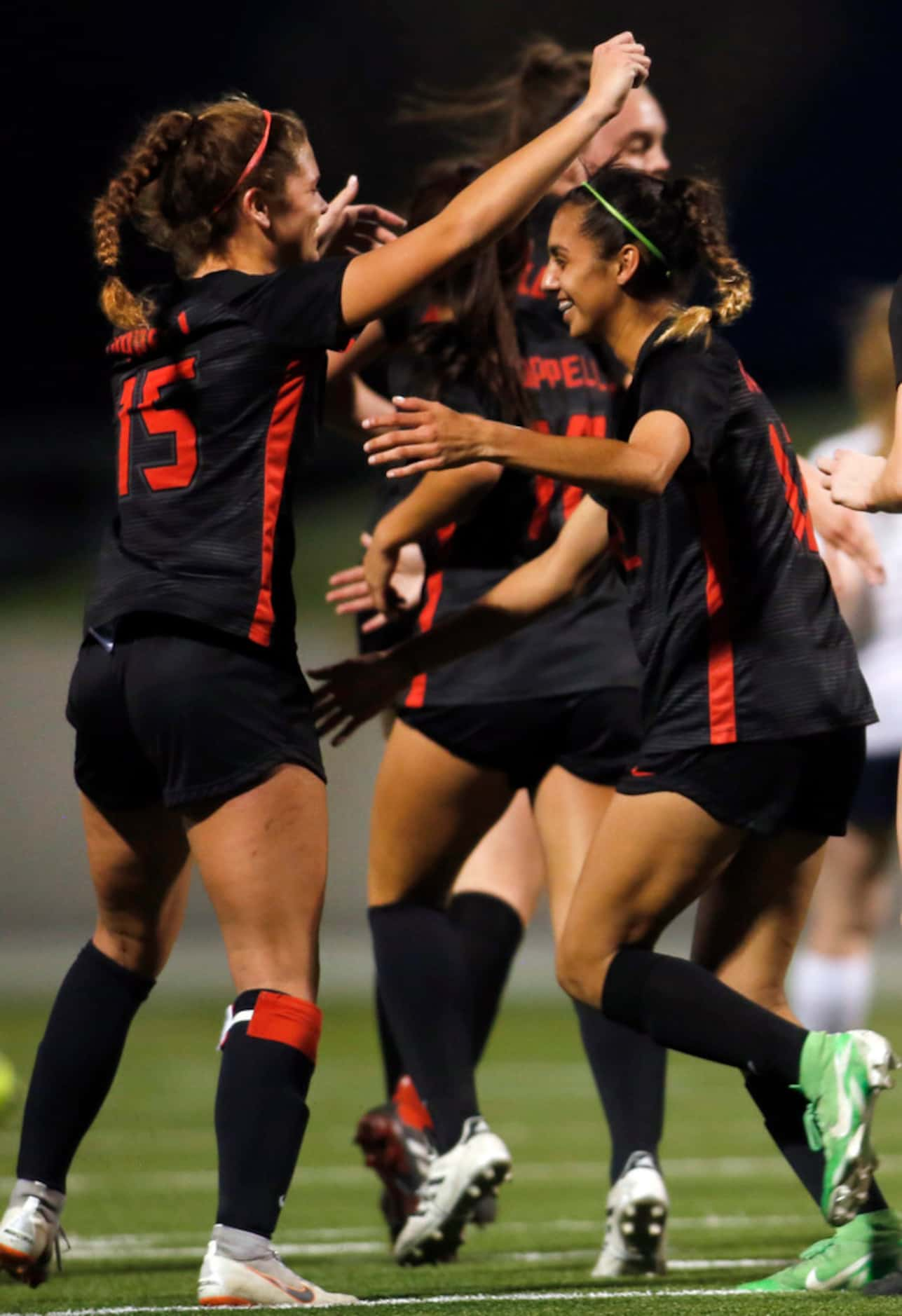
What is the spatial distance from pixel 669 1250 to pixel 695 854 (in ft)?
4.50

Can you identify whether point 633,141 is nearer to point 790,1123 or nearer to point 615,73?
point 615,73

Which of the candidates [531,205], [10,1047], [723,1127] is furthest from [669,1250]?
[10,1047]

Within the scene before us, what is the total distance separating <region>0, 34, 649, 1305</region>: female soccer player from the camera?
2947 mm

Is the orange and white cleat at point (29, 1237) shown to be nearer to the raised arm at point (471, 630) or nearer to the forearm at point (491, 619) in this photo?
the raised arm at point (471, 630)

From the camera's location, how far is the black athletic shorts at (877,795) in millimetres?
5227

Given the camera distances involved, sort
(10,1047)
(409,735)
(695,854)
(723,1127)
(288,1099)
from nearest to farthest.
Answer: (288,1099)
(695,854)
(409,735)
(723,1127)
(10,1047)

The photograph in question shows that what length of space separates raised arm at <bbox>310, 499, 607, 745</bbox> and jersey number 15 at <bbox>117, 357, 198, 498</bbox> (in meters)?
→ 0.61

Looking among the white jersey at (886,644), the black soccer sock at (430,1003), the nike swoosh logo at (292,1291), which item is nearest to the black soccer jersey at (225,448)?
the nike swoosh logo at (292,1291)

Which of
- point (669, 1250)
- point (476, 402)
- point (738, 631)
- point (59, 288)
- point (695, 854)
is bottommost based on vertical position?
point (669, 1250)

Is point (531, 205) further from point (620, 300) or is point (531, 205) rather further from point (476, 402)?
point (476, 402)

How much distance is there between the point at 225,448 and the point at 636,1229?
166 centimetres

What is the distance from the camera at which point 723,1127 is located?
6961 mm

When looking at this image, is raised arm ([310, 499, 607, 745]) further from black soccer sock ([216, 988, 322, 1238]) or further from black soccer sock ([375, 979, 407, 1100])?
black soccer sock ([375, 979, 407, 1100])

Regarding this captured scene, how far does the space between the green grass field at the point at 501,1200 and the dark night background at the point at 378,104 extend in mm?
8363
